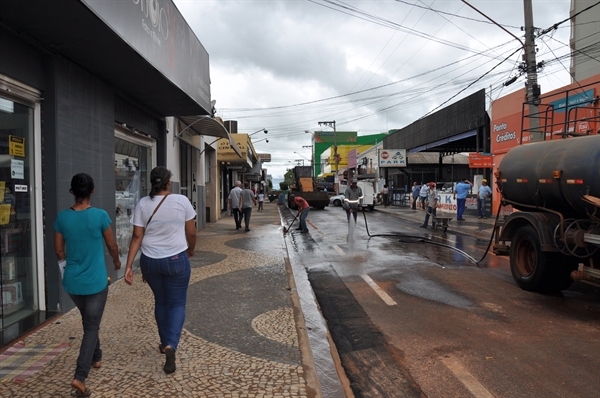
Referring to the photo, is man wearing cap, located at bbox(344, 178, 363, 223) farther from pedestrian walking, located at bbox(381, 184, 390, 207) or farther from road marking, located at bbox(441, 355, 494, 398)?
pedestrian walking, located at bbox(381, 184, 390, 207)

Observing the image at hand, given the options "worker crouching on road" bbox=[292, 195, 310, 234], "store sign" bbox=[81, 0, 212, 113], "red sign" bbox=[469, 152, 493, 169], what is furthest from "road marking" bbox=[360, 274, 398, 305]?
"red sign" bbox=[469, 152, 493, 169]

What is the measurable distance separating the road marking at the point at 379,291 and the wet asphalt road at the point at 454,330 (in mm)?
17

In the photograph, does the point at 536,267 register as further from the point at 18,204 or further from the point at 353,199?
the point at 353,199

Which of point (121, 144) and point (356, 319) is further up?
point (121, 144)

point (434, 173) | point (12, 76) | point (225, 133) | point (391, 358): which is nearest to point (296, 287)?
point (391, 358)

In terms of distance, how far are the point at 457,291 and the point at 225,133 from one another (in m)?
8.46

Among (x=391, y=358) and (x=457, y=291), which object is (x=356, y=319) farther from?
(x=457, y=291)

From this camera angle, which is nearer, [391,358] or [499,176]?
[391,358]

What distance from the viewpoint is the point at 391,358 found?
4.68m

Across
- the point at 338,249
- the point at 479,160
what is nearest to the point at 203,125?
the point at 338,249

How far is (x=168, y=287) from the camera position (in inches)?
158

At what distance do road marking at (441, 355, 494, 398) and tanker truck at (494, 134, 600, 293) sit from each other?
2.78 meters

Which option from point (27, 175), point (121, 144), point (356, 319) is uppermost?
point (121, 144)

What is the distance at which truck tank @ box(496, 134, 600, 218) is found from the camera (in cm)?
610
